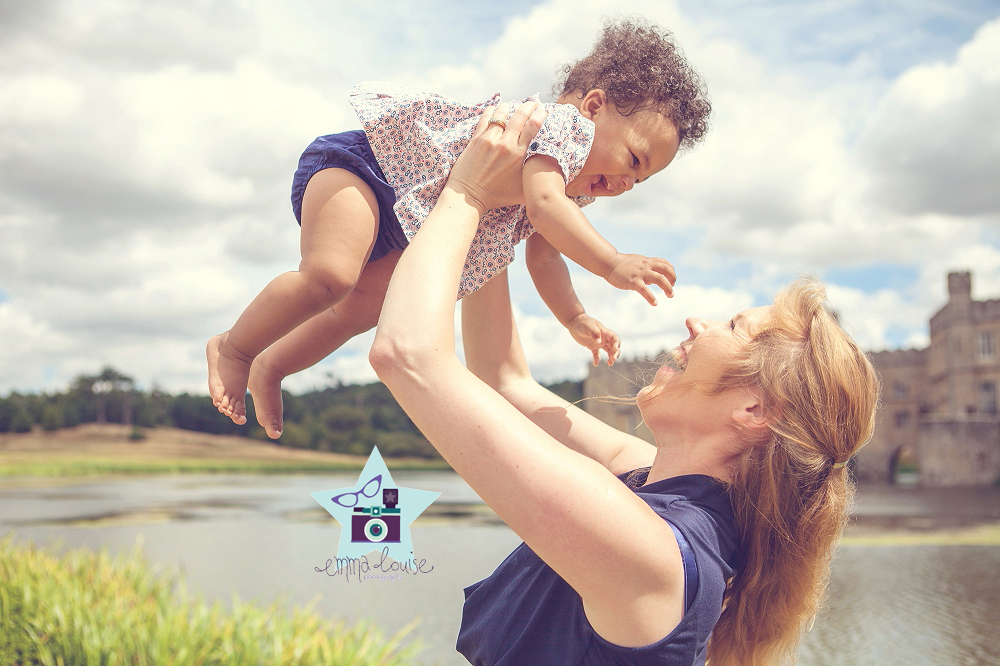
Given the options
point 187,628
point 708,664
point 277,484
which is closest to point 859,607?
point 187,628

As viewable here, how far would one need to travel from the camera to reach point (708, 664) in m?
1.46

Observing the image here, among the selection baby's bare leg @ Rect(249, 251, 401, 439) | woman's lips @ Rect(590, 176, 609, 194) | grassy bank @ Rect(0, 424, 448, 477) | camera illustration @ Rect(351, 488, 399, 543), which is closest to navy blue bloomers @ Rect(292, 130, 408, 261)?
baby's bare leg @ Rect(249, 251, 401, 439)

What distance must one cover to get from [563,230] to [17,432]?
→ 139 feet

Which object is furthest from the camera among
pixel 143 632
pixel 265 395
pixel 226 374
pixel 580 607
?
pixel 143 632

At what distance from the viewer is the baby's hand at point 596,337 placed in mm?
1776

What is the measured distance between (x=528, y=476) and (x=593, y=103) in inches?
38.9

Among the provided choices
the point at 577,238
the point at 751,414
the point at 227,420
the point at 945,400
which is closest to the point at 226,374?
the point at 577,238

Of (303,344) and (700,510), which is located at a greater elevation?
(303,344)

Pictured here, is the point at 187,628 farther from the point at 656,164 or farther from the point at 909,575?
the point at 909,575

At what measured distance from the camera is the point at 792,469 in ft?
4.31

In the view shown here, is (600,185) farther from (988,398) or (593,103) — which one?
(988,398)

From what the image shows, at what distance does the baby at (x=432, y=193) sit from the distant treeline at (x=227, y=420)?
59.6 ft

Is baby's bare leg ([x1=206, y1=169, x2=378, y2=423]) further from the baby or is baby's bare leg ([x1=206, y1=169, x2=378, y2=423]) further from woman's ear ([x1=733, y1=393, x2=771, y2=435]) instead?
woman's ear ([x1=733, y1=393, x2=771, y2=435])

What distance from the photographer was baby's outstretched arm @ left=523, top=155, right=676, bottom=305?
4.41ft
